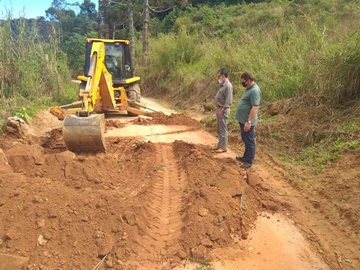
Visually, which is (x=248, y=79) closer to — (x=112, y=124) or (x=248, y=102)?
(x=248, y=102)

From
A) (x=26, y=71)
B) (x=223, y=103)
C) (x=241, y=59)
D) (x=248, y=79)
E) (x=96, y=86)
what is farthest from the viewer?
(x=241, y=59)

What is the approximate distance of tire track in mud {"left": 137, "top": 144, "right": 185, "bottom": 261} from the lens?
3.65m

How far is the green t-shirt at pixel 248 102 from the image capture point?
5.59 metres

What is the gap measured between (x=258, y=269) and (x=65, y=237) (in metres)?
1.95

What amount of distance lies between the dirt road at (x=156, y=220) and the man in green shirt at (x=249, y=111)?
20.1 inches

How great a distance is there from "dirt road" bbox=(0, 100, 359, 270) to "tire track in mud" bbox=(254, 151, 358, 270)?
0.01 metres

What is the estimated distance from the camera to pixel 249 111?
582 centimetres

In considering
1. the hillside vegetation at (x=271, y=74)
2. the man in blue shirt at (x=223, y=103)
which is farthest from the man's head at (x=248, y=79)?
the hillside vegetation at (x=271, y=74)

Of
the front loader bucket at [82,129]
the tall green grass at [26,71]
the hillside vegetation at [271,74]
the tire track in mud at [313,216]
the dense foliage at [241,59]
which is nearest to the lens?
the tire track in mud at [313,216]

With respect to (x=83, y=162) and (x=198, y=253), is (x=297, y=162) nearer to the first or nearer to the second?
(x=198, y=253)

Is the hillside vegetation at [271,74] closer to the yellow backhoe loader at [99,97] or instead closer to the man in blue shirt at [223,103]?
the man in blue shirt at [223,103]

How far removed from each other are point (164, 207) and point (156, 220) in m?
0.36

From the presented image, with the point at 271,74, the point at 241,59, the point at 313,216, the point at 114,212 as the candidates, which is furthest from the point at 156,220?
the point at 241,59

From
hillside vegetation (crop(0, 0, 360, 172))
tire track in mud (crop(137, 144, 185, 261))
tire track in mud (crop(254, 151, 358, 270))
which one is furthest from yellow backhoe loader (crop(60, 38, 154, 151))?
tire track in mud (crop(254, 151, 358, 270))
